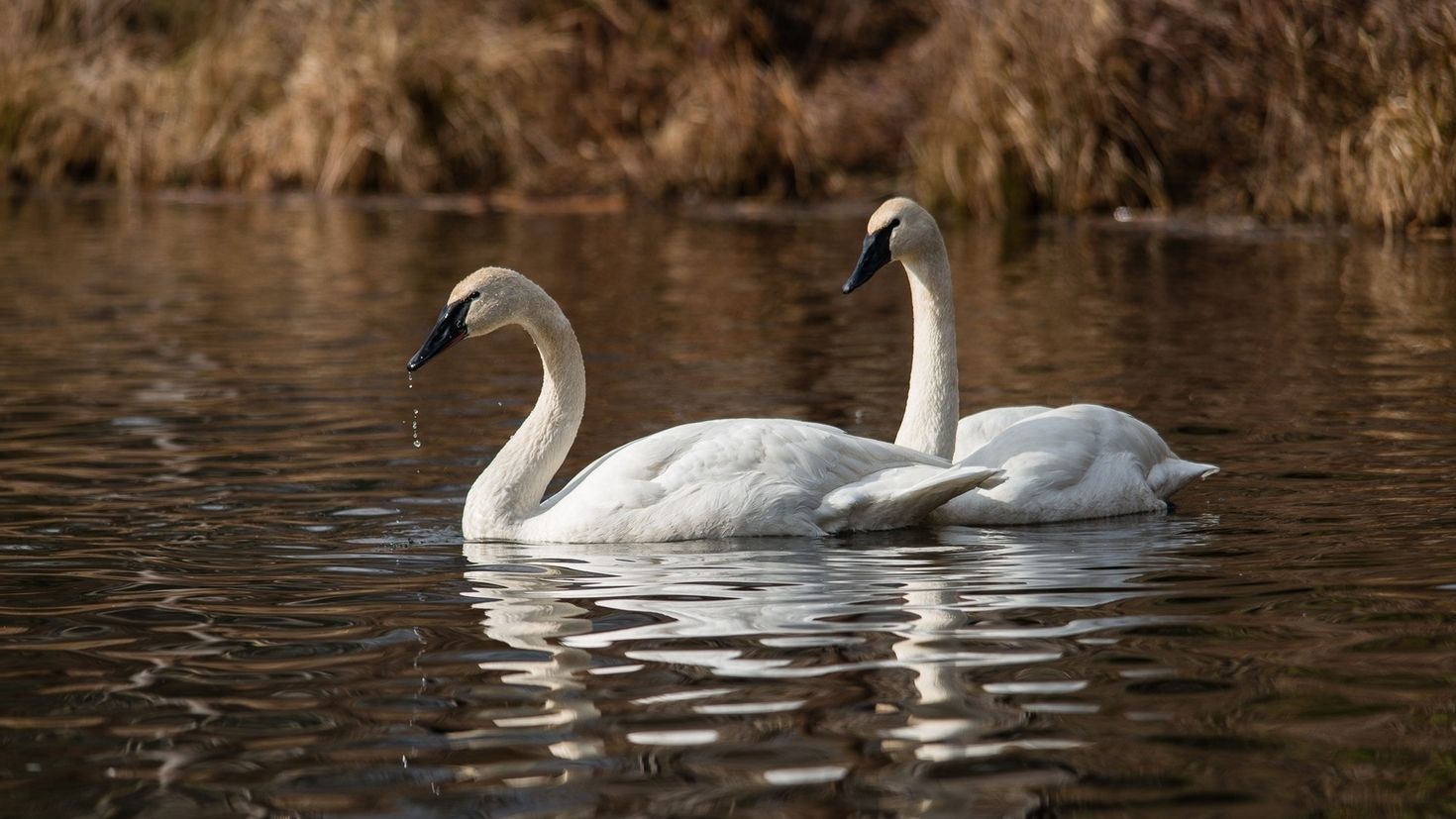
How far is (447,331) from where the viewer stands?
697 cm

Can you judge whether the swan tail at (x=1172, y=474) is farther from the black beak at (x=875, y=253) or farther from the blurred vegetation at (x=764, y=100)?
the blurred vegetation at (x=764, y=100)

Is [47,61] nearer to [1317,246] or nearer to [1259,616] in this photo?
[1317,246]

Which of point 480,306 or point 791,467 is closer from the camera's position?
point 791,467

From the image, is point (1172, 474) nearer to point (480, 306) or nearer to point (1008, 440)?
point (1008, 440)

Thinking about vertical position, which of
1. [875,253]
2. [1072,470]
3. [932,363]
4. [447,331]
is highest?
[875,253]

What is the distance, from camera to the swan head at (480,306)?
6.95m

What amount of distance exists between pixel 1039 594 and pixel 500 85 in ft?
63.2

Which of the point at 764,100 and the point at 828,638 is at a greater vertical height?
the point at 764,100

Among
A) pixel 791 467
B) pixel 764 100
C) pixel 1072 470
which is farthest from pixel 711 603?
pixel 764 100

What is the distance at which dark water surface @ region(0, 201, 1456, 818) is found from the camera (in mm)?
4195

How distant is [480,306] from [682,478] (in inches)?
35.9

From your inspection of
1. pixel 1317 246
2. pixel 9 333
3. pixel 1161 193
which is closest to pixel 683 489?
pixel 9 333

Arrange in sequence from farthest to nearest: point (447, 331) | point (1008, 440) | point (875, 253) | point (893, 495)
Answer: point (875, 253), point (1008, 440), point (447, 331), point (893, 495)

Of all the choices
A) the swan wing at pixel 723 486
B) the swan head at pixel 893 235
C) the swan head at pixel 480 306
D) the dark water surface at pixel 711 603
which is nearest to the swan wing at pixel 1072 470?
the dark water surface at pixel 711 603
